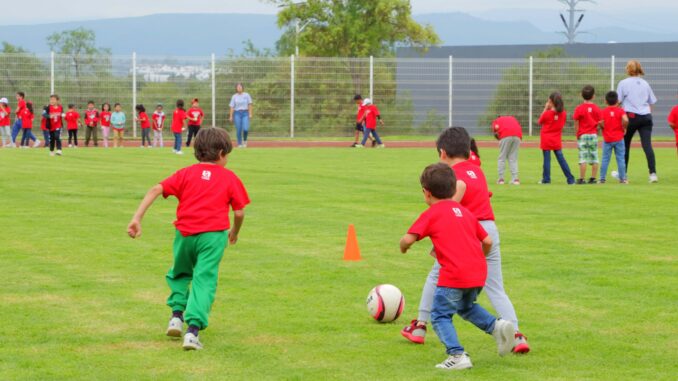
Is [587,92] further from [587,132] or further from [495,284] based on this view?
[495,284]

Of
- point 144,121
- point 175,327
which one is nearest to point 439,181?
point 175,327

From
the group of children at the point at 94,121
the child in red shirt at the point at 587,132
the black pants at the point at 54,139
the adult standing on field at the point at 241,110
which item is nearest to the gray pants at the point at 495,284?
the child in red shirt at the point at 587,132

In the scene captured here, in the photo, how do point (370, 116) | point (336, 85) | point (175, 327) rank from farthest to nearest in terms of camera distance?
point (336, 85)
point (370, 116)
point (175, 327)

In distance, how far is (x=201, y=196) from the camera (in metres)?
7.82

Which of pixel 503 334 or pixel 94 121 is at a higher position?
pixel 94 121

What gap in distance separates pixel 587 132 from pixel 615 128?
0.64 meters

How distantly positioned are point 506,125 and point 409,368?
537 inches

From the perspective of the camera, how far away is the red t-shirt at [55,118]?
30344mm

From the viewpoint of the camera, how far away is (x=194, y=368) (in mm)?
7102

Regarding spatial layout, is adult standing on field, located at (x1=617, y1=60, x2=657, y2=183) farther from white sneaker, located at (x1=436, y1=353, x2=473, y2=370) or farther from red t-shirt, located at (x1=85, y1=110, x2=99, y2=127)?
red t-shirt, located at (x1=85, y1=110, x2=99, y2=127)

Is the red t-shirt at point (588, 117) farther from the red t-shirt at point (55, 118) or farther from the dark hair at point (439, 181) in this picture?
the red t-shirt at point (55, 118)

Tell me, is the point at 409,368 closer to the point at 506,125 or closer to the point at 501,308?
the point at 501,308

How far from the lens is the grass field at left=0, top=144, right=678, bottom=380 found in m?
7.25

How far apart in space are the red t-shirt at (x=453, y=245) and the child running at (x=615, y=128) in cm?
1370
